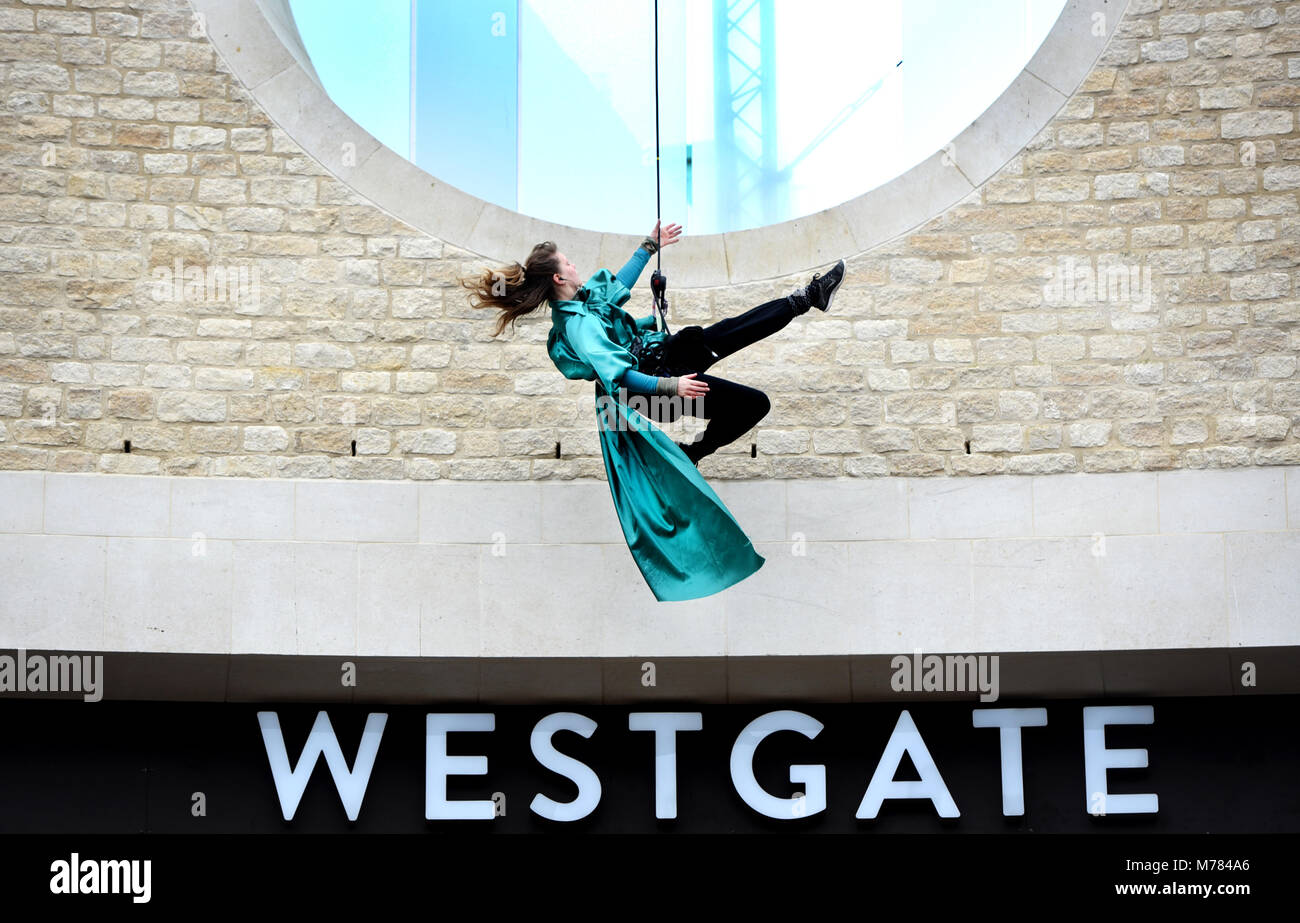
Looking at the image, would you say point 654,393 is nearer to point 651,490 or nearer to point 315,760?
point 651,490

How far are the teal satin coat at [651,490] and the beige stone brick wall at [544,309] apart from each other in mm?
1308

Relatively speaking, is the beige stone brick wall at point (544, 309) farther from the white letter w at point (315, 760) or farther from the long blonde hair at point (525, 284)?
the white letter w at point (315, 760)

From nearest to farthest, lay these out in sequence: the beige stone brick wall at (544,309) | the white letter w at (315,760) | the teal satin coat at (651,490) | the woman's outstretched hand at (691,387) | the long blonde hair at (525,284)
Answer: the woman's outstretched hand at (691,387), the teal satin coat at (651,490), the long blonde hair at (525,284), the white letter w at (315,760), the beige stone brick wall at (544,309)

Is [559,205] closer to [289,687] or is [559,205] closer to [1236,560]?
[289,687]

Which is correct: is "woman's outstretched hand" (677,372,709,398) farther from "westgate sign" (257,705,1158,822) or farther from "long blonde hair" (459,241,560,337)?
"westgate sign" (257,705,1158,822)

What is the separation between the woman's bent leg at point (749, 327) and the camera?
809cm

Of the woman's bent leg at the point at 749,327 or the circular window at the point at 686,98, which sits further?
the circular window at the point at 686,98

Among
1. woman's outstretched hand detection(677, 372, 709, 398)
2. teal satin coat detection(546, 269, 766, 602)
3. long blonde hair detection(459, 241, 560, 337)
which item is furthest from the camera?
long blonde hair detection(459, 241, 560, 337)

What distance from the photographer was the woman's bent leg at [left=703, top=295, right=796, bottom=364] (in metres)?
8.09

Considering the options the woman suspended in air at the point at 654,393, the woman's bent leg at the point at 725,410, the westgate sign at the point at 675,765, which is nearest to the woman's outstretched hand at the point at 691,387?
the woman suspended in air at the point at 654,393

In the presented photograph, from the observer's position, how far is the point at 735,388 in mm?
7988

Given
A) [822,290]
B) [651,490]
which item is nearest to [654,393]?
[651,490]

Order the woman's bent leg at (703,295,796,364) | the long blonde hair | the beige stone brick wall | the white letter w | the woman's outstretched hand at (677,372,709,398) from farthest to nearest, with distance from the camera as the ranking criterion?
the beige stone brick wall, the white letter w, the woman's bent leg at (703,295,796,364), the long blonde hair, the woman's outstretched hand at (677,372,709,398)

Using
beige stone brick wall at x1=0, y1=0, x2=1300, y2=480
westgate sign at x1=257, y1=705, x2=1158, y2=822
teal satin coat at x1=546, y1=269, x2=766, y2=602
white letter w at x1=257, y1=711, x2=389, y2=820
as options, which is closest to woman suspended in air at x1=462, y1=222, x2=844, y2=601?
teal satin coat at x1=546, y1=269, x2=766, y2=602
